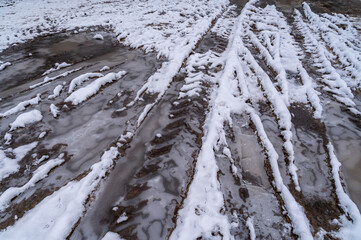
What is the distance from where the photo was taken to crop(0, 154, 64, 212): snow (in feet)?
7.45

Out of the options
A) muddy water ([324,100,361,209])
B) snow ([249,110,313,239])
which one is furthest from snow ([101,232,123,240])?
muddy water ([324,100,361,209])

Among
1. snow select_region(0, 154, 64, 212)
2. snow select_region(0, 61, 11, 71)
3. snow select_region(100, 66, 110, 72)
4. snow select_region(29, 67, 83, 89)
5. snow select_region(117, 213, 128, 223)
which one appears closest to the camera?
snow select_region(117, 213, 128, 223)

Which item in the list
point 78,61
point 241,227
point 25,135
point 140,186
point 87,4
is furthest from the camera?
point 87,4

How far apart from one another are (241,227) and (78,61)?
5843 millimetres

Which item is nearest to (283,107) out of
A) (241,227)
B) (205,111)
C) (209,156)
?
(205,111)

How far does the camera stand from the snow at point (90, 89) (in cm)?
389

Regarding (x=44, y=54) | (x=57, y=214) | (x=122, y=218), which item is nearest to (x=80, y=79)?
(x=44, y=54)

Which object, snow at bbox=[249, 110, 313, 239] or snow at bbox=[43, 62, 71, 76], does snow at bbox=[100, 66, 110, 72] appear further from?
snow at bbox=[249, 110, 313, 239]

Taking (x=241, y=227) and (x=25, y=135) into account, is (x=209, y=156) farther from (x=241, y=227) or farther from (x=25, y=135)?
(x=25, y=135)

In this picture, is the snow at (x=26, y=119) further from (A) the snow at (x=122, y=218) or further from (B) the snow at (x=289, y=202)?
(B) the snow at (x=289, y=202)

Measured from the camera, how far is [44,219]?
2102mm

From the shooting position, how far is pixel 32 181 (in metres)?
2.46

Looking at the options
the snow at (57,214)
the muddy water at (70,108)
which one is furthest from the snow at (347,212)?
the muddy water at (70,108)

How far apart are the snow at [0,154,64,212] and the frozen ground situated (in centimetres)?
1
